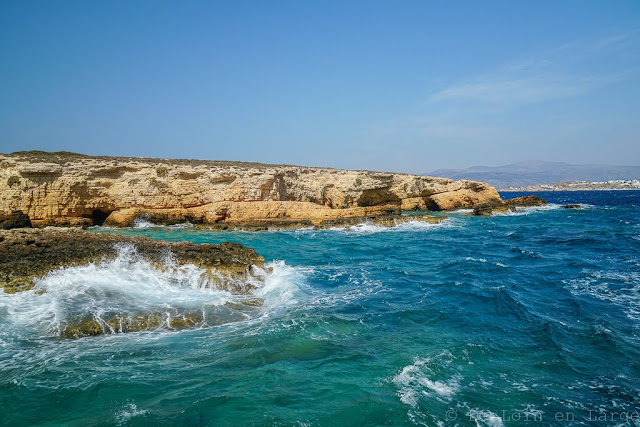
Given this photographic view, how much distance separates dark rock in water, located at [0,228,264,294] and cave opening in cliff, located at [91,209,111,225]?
1922cm

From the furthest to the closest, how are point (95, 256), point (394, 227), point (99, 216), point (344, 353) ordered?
point (99, 216) < point (394, 227) < point (95, 256) < point (344, 353)

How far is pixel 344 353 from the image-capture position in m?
7.92

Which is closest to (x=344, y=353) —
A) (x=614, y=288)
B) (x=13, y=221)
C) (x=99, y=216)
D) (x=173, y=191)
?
(x=614, y=288)

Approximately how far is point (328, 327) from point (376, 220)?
23975 mm

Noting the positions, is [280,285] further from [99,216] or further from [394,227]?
[99,216]

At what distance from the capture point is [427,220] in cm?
3353

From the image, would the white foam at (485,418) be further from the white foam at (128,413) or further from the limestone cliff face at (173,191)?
the limestone cliff face at (173,191)

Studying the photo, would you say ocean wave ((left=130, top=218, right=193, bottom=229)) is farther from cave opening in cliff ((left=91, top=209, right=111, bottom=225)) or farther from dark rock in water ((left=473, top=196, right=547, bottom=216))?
dark rock in water ((left=473, top=196, right=547, bottom=216))

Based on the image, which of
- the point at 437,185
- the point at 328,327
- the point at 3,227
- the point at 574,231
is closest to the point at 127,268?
the point at 328,327

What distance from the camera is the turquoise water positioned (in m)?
5.93

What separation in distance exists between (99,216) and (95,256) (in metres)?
22.4

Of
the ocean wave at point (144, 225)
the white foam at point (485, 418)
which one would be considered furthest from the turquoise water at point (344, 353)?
the ocean wave at point (144, 225)

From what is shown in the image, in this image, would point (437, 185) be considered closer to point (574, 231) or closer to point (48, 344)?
point (574, 231)

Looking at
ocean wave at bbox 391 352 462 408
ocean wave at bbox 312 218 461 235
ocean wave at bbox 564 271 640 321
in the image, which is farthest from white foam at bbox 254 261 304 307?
ocean wave at bbox 312 218 461 235
